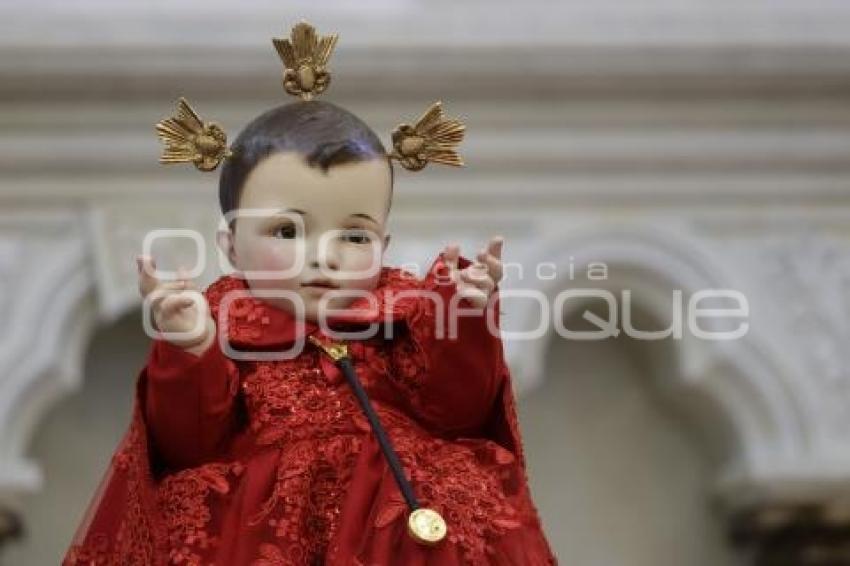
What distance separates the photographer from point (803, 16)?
2980 mm

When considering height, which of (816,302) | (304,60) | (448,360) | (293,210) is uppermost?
(304,60)

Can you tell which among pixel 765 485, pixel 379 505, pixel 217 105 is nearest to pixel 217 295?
pixel 379 505

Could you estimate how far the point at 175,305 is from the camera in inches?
41.7

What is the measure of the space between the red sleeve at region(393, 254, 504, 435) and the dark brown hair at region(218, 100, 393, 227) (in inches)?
4.4

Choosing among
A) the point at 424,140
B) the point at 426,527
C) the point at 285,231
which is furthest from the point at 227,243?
the point at 426,527

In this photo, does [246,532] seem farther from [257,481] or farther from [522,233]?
[522,233]

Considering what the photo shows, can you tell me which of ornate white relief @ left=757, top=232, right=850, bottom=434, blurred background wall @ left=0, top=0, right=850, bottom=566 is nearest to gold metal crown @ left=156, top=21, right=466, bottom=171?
blurred background wall @ left=0, top=0, right=850, bottom=566

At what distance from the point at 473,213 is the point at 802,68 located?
697 millimetres

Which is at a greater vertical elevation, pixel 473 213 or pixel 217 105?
pixel 217 105

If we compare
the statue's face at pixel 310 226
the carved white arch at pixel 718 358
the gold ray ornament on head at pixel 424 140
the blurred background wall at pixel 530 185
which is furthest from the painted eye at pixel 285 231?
the carved white arch at pixel 718 358

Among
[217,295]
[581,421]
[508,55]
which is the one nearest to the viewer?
[217,295]

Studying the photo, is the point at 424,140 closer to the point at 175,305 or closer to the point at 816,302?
the point at 175,305

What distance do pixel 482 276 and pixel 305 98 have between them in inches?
9.3

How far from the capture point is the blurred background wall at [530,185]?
284cm
